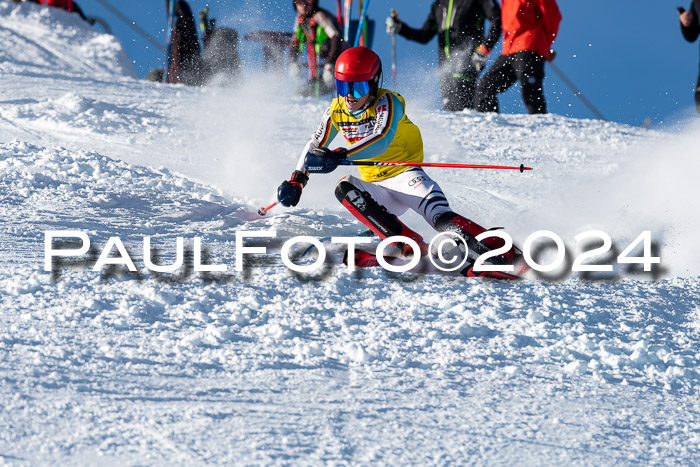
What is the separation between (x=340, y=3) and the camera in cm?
1309

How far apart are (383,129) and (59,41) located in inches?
435

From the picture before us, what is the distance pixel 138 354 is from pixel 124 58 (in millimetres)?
12676

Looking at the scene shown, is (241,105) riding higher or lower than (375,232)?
higher

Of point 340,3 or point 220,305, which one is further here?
point 340,3

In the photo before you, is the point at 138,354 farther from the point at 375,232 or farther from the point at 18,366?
the point at 375,232

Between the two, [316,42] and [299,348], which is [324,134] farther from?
[316,42]

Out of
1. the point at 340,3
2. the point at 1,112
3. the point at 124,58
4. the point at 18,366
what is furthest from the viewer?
the point at 124,58

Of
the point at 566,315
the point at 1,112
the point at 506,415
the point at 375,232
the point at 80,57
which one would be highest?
the point at 80,57

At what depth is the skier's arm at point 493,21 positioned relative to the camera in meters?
8.83

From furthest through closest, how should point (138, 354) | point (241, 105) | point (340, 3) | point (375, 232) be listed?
point (340, 3) → point (241, 105) → point (375, 232) → point (138, 354)

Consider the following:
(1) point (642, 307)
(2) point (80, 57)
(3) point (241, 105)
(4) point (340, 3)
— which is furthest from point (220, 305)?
(2) point (80, 57)

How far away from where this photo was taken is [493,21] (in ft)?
29.2

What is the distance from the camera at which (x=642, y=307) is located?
382 centimetres

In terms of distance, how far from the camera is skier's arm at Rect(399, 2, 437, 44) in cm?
988
